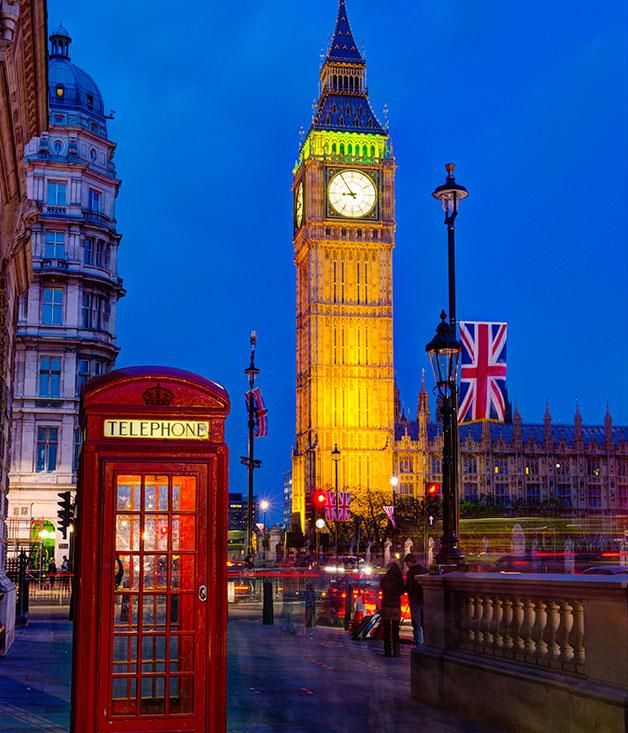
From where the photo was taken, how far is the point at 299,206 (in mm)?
113625

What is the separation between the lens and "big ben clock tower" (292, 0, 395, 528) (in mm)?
107688

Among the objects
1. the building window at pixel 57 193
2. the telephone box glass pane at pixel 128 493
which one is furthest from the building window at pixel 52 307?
the telephone box glass pane at pixel 128 493

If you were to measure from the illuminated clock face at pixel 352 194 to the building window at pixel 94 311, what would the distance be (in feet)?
198

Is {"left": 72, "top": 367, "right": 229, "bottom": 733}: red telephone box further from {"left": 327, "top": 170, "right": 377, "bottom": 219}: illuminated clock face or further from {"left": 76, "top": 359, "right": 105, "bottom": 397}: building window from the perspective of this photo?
{"left": 327, "top": 170, "right": 377, "bottom": 219}: illuminated clock face

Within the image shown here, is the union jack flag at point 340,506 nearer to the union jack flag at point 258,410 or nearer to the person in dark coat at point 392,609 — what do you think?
the union jack flag at point 258,410

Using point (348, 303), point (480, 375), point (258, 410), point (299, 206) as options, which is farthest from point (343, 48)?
point (480, 375)

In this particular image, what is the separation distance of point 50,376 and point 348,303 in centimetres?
6322

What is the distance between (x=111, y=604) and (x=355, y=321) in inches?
4043

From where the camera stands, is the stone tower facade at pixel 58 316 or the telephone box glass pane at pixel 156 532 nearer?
the telephone box glass pane at pixel 156 532

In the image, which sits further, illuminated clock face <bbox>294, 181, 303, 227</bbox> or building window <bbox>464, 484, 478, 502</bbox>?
building window <bbox>464, 484, 478, 502</bbox>

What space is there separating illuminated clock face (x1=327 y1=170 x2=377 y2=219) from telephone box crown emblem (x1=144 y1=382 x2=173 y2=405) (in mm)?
102012

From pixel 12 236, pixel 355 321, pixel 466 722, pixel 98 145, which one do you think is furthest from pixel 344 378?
pixel 466 722

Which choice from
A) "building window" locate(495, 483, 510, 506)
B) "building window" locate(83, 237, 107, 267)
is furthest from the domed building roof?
"building window" locate(495, 483, 510, 506)

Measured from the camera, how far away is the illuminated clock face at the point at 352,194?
357ft
